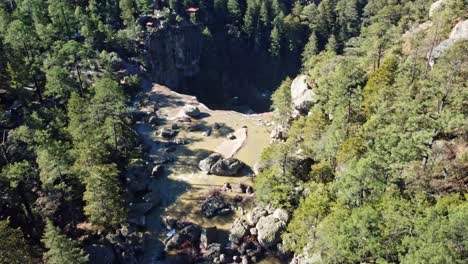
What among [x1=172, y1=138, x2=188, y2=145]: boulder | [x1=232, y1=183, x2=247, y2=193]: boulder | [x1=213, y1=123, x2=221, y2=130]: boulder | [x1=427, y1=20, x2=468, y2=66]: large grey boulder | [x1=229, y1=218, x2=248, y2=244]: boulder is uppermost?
[x1=427, y1=20, x2=468, y2=66]: large grey boulder

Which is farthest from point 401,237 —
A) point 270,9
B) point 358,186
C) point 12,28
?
point 270,9

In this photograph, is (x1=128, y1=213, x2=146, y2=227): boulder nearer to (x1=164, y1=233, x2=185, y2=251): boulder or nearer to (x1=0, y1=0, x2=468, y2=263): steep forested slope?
(x1=0, y1=0, x2=468, y2=263): steep forested slope

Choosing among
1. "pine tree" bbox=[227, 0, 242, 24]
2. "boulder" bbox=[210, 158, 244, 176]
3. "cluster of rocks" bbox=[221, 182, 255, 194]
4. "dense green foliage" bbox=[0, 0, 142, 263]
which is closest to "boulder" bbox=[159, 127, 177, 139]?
"dense green foliage" bbox=[0, 0, 142, 263]

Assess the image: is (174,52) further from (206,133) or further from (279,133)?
(279,133)

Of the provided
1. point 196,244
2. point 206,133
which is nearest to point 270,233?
point 196,244

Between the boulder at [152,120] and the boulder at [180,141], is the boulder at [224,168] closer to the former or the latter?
the boulder at [180,141]

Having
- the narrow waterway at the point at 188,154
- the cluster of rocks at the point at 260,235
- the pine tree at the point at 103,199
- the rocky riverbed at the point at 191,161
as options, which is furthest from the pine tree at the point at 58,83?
the cluster of rocks at the point at 260,235

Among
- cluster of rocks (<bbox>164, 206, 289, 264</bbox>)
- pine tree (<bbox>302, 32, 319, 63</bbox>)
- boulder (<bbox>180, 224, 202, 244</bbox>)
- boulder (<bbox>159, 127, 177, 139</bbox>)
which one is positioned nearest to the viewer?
cluster of rocks (<bbox>164, 206, 289, 264</bbox>)

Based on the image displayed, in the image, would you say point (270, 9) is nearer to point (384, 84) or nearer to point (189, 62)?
point (189, 62)
